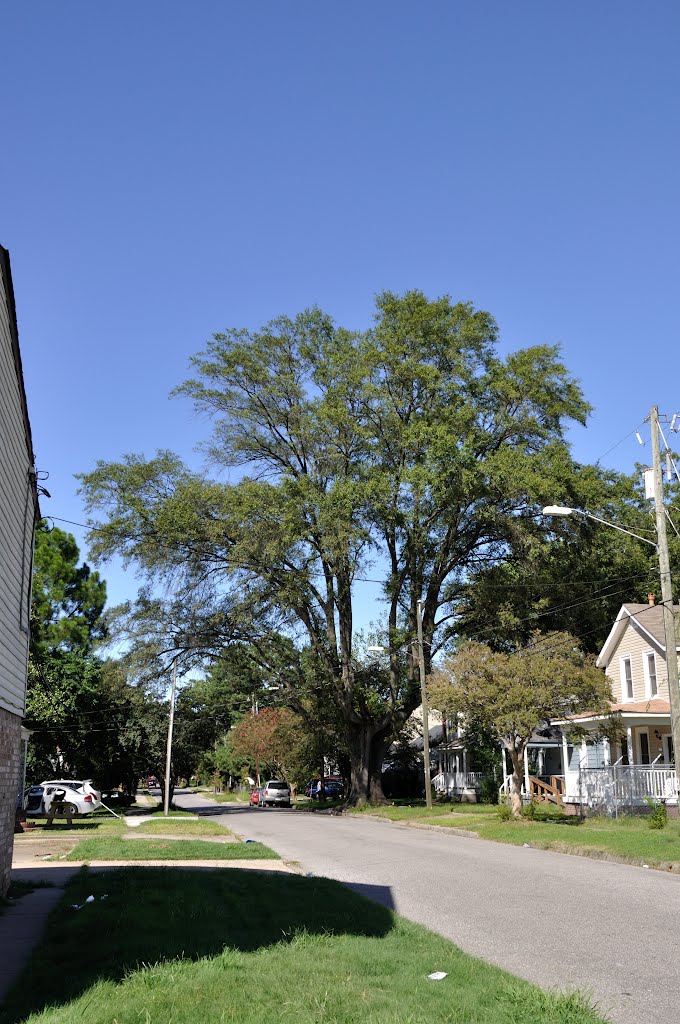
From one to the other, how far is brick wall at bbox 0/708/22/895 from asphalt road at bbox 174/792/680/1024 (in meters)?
5.12

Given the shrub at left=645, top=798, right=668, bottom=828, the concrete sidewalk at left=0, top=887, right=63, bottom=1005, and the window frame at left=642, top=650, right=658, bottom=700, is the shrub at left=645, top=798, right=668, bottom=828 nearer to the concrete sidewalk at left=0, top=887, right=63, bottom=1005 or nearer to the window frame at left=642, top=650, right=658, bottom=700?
the window frame at left=642, top=650, right=658, bottom=700

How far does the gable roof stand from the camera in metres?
33.4

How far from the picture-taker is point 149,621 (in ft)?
136

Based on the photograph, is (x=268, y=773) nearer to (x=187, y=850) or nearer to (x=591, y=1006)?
(x=187, y=850)

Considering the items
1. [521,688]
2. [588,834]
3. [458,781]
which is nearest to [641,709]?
[521,688]

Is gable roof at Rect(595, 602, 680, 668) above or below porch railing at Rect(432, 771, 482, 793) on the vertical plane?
above

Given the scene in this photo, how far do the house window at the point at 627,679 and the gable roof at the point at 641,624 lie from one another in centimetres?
94

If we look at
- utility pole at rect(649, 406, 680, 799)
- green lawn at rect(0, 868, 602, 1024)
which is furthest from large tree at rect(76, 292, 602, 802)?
green lawn at rect(0, 868, 602, 1024)

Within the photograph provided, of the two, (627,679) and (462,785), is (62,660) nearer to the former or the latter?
(462,785)

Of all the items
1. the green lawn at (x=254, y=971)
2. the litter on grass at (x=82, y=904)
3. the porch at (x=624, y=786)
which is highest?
the porch at (x=624, y=786)

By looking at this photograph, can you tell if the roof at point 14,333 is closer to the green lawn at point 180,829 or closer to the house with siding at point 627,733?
the green lawn at point 180,829

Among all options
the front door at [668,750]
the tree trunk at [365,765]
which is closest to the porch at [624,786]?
the front door at [668,750]

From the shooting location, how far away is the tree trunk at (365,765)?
4356 cm

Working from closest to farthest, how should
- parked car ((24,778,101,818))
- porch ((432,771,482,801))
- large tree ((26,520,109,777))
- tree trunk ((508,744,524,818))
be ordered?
tree trunk ((508,744,524,818)) < parked car ((24,778,101,818)) < large tree ((26,520,109,777)) < porch ((432,771,482,801))
